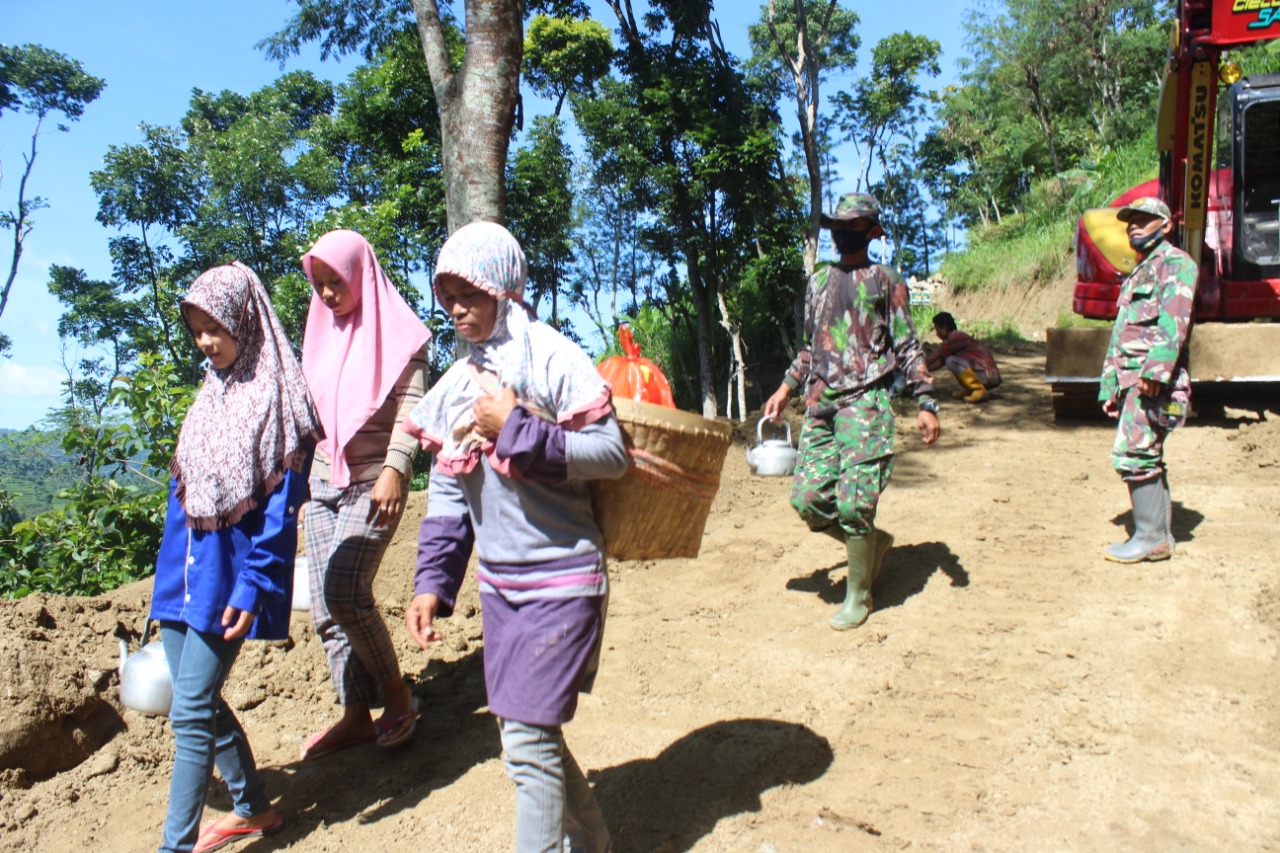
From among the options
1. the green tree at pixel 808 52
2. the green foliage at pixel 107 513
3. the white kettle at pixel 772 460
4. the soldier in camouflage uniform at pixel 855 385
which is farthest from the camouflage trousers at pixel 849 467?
the green tree at pixel 808 52

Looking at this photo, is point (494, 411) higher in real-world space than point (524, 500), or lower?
higher

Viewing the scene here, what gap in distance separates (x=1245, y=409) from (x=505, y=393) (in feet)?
25.0

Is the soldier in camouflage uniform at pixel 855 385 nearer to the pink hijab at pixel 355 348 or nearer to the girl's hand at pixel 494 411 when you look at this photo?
the pink hijab at pixel 355 348

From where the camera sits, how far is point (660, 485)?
2.37 meters

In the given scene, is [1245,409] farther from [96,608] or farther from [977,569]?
[96,608]

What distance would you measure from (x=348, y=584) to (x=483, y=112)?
10.4 feet

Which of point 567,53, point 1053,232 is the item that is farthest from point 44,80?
point 1053,232

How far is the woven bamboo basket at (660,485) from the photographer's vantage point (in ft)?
7.61

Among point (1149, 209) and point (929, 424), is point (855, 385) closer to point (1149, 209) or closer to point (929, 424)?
point (929, 424)

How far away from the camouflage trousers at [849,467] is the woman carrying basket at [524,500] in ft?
6.77

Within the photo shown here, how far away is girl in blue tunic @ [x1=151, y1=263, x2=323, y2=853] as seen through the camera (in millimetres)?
2805

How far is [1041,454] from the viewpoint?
730cm

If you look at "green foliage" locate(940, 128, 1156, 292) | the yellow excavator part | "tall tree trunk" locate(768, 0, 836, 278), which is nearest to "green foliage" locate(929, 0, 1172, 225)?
"green foliage" locate(940, 128, 1156, 292)

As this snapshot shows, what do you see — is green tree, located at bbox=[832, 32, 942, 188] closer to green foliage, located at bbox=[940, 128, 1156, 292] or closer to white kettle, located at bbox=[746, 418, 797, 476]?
green foliage, located at bbox=[940, 128, 1156, 292]
